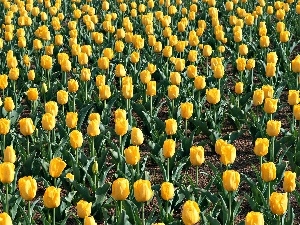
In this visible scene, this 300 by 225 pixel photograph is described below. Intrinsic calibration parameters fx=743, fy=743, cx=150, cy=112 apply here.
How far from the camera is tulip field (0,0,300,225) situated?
202 inches

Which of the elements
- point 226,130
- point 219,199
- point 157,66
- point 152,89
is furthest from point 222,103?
point 219,199

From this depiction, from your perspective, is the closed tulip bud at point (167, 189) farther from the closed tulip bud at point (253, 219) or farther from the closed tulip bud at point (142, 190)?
the closed tulip bud at point (253, 219)

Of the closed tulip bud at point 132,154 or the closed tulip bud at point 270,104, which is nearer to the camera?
the closed tulip bud at point 132,154

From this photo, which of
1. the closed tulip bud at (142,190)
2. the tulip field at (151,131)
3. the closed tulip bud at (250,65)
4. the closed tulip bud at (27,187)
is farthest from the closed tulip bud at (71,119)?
the closed tulip bud at (250,65)

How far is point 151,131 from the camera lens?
22.4 feet

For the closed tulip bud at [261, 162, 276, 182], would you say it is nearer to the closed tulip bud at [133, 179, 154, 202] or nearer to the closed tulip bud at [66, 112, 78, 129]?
the closed tulip bud at [133, 179, 154, 202]

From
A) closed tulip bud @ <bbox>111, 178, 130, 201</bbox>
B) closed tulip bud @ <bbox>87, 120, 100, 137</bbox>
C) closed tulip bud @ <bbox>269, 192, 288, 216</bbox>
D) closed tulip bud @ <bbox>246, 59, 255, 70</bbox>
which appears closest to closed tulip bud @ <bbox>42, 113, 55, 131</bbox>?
closed tulip bud @ <bbox>87, 120, 100, 137</bbox>

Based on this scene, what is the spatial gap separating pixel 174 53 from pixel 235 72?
80cm

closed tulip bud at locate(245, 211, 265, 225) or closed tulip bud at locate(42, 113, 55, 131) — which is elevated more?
closed tulip bud at locate(42, 113, 55, 131)

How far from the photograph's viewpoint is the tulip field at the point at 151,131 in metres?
5.14

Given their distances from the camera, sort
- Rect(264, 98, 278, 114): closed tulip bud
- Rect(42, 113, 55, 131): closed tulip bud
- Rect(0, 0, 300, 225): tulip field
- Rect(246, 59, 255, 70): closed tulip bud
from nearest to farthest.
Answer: Rect(0, 0, 300, 225): tulip field, Rect(42, 113, 55, 131): closed tulip bud, Rect(264, 98, 278, 114): closed tulip bud, Rect(246, 59, 255, 70): closed tulip bud

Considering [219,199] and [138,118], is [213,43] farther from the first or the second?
[219,199]

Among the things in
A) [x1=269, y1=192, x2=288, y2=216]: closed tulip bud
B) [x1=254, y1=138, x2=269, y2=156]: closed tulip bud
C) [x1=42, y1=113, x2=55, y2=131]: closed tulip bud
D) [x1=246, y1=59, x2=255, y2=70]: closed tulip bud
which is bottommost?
[x1=269, y1=192, x2=288, y2=216]: closed tulip bud

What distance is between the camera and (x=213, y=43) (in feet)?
32.1
